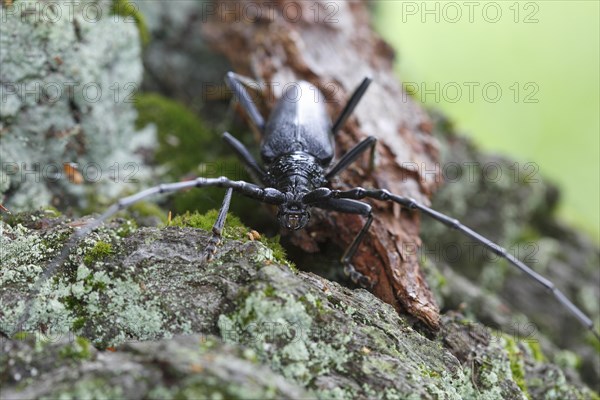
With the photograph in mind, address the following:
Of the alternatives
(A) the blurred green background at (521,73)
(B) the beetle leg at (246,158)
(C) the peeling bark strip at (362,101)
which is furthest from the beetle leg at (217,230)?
(A) the blurred green background at (521,73)

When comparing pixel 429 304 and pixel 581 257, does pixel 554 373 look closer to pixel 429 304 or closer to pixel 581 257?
pixel 429 304

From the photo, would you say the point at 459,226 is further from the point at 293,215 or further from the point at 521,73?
the point at 521,73

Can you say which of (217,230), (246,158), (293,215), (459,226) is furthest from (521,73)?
(217,230)

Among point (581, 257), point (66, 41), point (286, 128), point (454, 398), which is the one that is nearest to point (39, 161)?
point (66, 41)

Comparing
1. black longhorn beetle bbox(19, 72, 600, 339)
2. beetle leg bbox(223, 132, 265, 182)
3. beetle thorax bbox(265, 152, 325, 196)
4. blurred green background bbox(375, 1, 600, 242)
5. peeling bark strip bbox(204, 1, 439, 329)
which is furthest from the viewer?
blurred green background bbox(375, 1, 600, 242)

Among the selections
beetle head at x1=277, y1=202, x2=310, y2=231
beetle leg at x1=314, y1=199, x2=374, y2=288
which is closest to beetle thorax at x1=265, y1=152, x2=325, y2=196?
beetle head at x1=277, y1=202, x2=310, y2=231

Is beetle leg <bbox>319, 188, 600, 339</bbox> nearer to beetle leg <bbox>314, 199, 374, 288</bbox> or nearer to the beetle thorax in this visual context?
beetle leg <bbox>314, 199, 374, 288</bbox>
